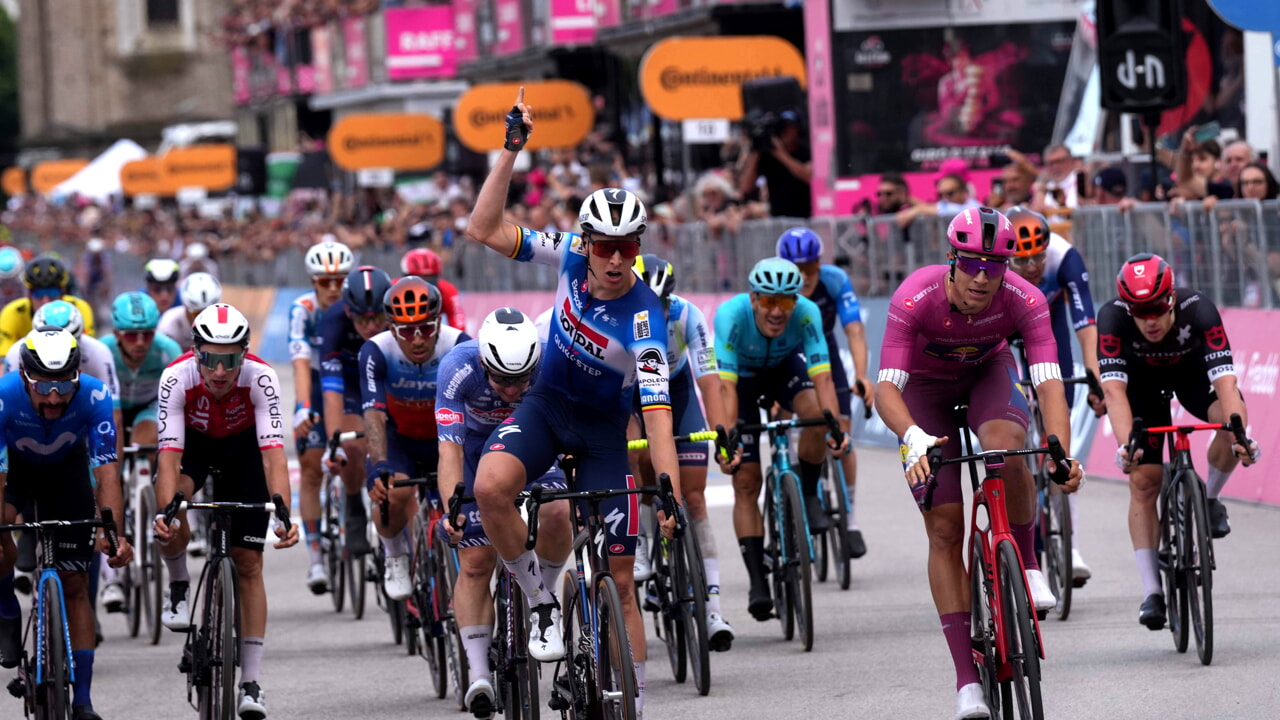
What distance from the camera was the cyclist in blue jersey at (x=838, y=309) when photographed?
1268 cm

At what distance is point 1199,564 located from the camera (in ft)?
31.4

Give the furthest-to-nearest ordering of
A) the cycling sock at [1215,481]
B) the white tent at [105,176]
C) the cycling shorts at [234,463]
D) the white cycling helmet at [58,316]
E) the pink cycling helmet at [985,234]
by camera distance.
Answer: the white tent at [105,176] < the white cycling helmet at [58,316] < the cycling sock at [1215,481] < the cycling shorts at [234,463] < the pink cycling helmet at [985,234]

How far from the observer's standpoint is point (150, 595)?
13.3 m

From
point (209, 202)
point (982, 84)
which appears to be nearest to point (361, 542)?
point (982, 84)

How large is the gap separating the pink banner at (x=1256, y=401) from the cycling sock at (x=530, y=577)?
7.45 meters

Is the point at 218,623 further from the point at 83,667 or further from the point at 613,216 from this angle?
the point at 613,216

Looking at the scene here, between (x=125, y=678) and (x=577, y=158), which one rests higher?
(x=577, y=158)

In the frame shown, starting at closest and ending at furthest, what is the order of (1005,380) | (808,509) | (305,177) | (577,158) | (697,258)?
(1005,380) → (808,509) → (697,258) → (577,158) → (305,177)

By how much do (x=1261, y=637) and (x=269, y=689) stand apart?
4.77 m

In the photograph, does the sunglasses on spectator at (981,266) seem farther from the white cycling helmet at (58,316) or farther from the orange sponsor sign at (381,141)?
the orange sponsor sign at (381,141)

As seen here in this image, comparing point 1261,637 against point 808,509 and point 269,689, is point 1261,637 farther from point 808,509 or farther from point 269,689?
point 269,689

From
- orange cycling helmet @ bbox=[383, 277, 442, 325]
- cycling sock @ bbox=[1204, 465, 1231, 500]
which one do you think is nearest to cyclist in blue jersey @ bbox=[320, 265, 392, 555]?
orange cycling helmet @ bbox=[383, 277, 442, 325]

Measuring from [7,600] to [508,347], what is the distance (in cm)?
295

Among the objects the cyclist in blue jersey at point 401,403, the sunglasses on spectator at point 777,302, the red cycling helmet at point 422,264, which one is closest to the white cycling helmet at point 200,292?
the red cycling helmet at point 422,264
